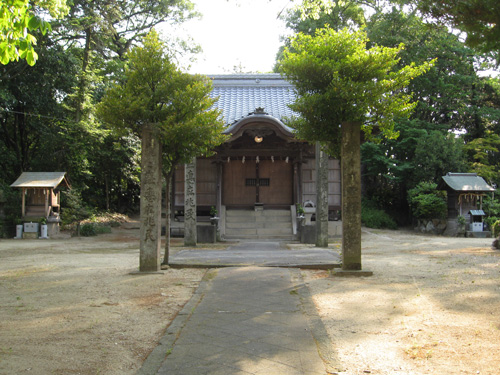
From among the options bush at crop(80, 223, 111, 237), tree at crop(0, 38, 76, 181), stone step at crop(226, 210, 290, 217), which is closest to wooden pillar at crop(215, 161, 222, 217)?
stone step at crop(226, 210, 290, 217)

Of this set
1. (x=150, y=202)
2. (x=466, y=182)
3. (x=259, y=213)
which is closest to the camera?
(x=150, y=202)

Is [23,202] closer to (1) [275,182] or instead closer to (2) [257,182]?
(2) [257,182]

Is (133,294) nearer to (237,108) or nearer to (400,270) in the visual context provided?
(400,270)

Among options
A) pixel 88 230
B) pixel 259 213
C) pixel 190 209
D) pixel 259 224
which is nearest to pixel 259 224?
pixel 259 224

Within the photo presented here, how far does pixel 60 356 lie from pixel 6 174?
20993mm

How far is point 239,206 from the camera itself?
17562 millimetres

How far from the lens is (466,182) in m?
18.5

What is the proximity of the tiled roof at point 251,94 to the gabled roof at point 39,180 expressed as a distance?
24.6 feet

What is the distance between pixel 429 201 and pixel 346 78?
14429mm

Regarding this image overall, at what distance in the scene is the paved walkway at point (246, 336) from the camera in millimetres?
3195

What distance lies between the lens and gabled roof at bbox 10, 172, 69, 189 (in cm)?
1662

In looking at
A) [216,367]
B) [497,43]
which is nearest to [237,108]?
[497,43]

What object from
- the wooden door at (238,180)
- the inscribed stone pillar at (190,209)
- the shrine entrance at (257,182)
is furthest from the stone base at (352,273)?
the wooden door at (238,180)

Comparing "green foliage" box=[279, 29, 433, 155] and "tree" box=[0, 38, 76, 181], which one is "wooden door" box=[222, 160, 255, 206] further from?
"green foliage" box=[279, 29, 433, 155]
